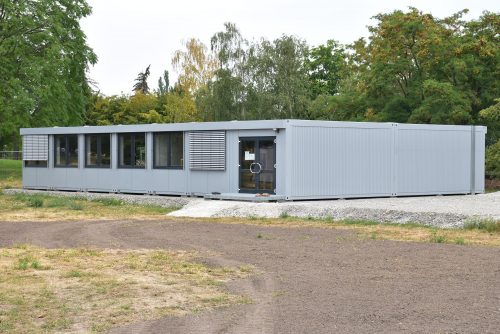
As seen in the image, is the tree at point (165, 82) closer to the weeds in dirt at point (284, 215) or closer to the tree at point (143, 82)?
the tree at point (143, 82)

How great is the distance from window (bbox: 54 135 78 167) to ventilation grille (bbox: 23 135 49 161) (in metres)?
0.46

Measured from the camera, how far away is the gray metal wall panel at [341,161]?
22.9 metres

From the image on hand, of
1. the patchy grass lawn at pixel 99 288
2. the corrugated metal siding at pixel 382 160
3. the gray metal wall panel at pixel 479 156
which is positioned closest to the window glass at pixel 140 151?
the corrugated metal siding at pixel 382 160

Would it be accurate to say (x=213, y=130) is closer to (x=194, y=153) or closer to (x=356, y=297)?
(x=194, y=153)

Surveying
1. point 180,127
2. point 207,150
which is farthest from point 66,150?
point 207,150

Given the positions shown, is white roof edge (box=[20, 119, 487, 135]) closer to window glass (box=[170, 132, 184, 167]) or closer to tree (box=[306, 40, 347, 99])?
window glass (box=[170, 132, 184, 167])

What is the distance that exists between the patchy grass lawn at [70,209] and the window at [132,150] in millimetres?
1928

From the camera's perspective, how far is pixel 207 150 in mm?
24547

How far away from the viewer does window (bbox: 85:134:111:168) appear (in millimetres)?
27938

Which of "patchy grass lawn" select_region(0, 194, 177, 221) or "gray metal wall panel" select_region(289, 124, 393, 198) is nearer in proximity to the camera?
"patchy grass lawn" select_region(0, 194, 177, 221)

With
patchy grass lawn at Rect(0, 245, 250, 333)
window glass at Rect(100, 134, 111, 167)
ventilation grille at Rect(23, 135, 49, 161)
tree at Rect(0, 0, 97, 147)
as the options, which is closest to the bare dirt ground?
patchy grass lawn at Rect(0, 245, 250, 333)

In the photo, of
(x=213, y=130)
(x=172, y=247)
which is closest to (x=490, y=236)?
(x=172, y=247)

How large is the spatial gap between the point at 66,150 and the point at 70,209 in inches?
279

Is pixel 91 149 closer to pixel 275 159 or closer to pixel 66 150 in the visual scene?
pixel 66 150
